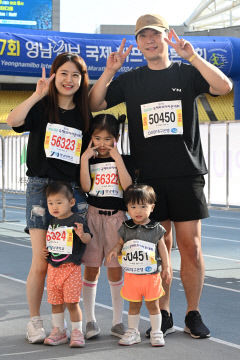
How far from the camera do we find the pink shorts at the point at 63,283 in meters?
3.97

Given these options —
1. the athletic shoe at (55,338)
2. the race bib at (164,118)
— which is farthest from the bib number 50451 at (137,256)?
the race bib at (164,118)

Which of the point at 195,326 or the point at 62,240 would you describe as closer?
the point at 62,240

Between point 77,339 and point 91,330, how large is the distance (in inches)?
8.4

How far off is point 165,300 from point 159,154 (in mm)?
978

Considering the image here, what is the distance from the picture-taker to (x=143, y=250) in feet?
13.0

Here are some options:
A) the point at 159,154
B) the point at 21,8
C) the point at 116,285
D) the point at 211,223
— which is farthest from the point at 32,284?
the point at 21,8

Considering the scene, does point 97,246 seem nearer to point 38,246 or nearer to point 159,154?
point 38,246

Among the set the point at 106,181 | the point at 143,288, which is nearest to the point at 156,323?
the point at 143,288

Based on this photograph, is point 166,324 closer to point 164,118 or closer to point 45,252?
point 45,252

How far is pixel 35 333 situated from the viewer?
159 inches

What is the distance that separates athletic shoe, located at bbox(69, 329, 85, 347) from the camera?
393 cm

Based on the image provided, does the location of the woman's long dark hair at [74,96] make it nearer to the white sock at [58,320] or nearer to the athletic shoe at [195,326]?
the white sock at [58,320]

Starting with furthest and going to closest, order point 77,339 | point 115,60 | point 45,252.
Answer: point 115,60 < point 45,252 < point 77,339

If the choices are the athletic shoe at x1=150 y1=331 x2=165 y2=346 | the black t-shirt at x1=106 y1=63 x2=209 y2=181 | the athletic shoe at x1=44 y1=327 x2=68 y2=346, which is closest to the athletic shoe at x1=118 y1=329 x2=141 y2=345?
the athletic shoe at x1=150 y1=331 x2=165 y2=346
